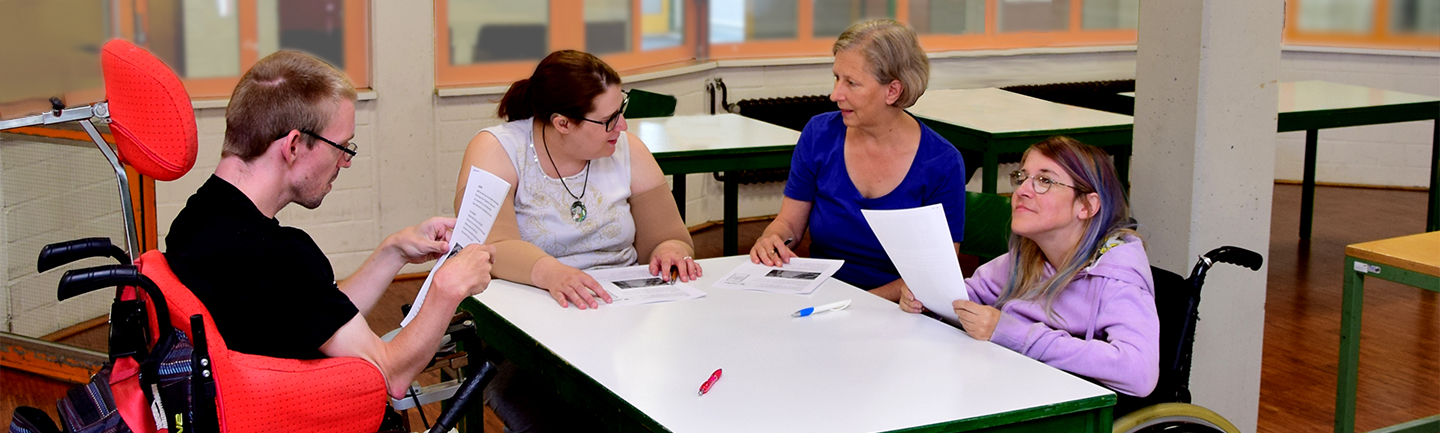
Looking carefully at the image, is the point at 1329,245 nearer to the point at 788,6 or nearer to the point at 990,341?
the point at 788,6

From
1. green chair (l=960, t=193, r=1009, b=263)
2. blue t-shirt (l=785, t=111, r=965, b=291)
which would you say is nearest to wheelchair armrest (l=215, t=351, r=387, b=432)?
blue t-shirt (l=785, t=111, r=965, b=291)

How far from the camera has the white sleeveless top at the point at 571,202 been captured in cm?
277

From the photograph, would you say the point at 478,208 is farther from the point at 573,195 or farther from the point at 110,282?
the point at 573,195

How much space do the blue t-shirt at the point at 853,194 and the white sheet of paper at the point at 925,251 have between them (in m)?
0.54

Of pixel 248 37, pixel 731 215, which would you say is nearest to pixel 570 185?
pixel 731 215

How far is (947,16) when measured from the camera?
6.75 metres

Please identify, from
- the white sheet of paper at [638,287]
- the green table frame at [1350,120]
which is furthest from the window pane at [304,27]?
the green table frame at [1350,120]

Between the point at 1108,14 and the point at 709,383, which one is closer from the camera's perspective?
the point at 709,383

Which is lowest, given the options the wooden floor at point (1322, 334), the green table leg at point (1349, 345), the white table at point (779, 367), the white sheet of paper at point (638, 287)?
the wooden floor at point (1322, 334)

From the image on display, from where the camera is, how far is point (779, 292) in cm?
243

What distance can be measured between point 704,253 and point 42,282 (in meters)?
2.67

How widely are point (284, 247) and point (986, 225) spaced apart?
1.69 metres

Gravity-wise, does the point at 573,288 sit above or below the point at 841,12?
below

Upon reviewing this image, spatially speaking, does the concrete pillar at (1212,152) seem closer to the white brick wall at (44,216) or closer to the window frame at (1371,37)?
the white brick wall at (44,216)
